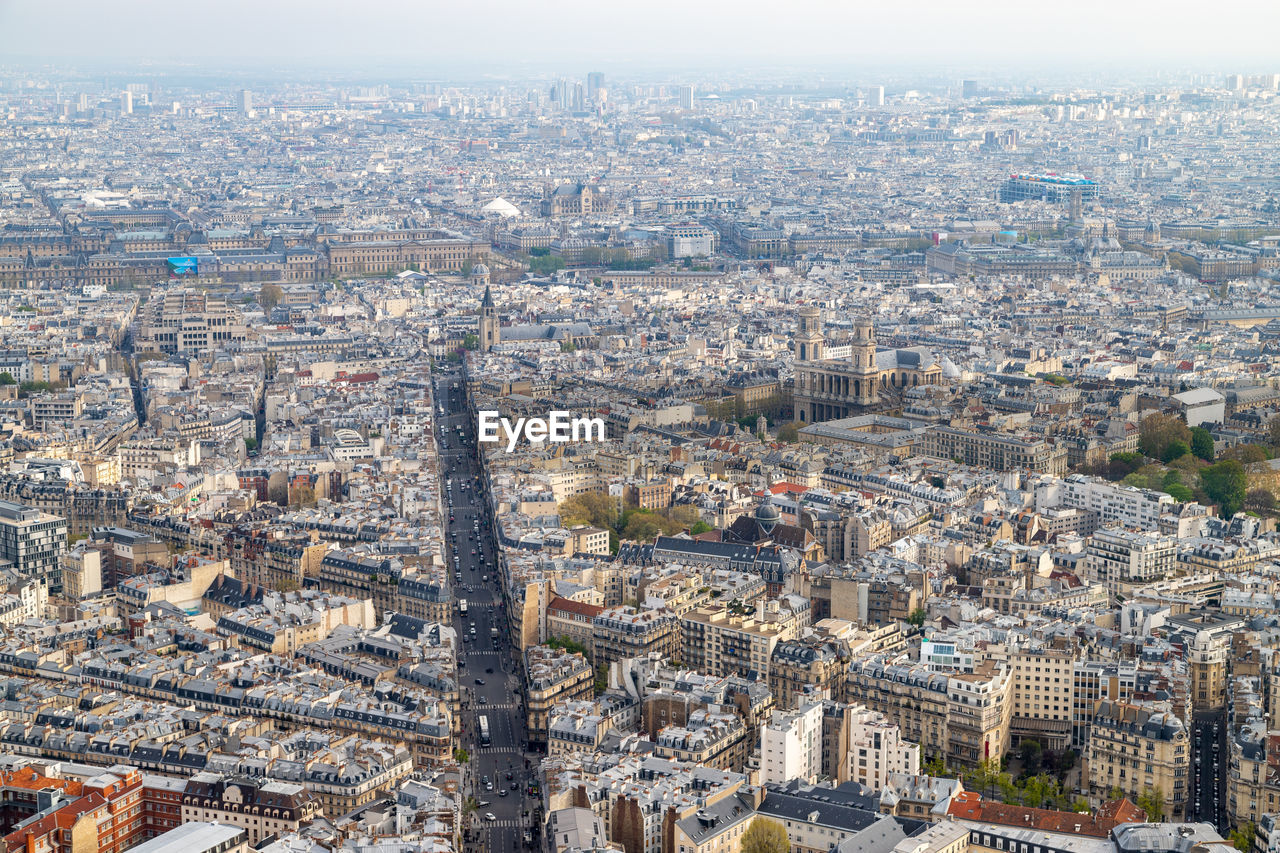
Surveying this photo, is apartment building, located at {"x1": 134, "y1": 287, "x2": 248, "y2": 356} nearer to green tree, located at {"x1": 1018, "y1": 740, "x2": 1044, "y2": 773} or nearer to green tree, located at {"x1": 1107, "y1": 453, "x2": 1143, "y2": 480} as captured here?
green tree, located at {"x1": 1107, "y1": 453, "x2": 1143, "y2": 480}

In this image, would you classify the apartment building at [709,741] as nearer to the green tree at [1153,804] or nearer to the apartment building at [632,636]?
the apartment building at [632,636]

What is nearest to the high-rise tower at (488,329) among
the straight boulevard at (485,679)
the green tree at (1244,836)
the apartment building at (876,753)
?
the straight boulevard at (485,679)

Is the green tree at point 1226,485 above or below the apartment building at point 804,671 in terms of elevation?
below

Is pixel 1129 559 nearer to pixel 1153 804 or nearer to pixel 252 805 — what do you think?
pixel 1153 804

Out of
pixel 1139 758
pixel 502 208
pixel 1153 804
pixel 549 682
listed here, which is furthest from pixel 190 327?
pixel 502 208

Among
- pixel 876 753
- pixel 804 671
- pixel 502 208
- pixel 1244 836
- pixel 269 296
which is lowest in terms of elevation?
pixel 502 208
